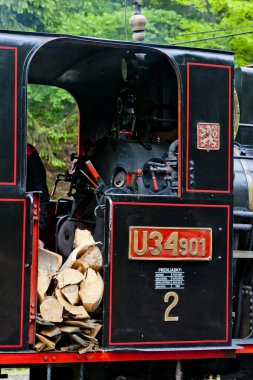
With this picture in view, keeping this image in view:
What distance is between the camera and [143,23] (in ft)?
19.7

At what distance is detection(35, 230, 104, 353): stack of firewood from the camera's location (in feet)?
16.6

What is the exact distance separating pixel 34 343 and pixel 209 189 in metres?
1.60

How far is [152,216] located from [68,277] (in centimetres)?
69

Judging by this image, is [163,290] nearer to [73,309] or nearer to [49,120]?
[73,309]

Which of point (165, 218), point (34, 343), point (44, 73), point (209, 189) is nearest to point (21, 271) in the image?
point (34, 343)

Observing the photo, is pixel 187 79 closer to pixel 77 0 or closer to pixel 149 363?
pixel 149 363

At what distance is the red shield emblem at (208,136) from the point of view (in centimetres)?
549

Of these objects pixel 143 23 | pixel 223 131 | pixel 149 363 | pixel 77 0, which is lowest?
pixel 149 363

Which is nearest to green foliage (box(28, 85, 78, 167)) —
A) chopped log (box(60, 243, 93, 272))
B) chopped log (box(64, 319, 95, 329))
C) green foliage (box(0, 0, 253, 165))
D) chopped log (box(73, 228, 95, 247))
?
green foliage (box(0, 0, 253, 165))

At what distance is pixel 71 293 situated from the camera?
5.20 meters

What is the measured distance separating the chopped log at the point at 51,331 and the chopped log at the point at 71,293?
0.67 feet

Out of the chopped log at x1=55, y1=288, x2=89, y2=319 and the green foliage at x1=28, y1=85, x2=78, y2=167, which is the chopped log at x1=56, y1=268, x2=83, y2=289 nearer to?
the chopped log at x1=55, y1=288, x2=89, y2=319

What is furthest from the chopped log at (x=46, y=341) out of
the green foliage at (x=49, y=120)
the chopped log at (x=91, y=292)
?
the green foliage at (x=49, y=120)

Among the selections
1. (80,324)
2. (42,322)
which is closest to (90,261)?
(80,324)
